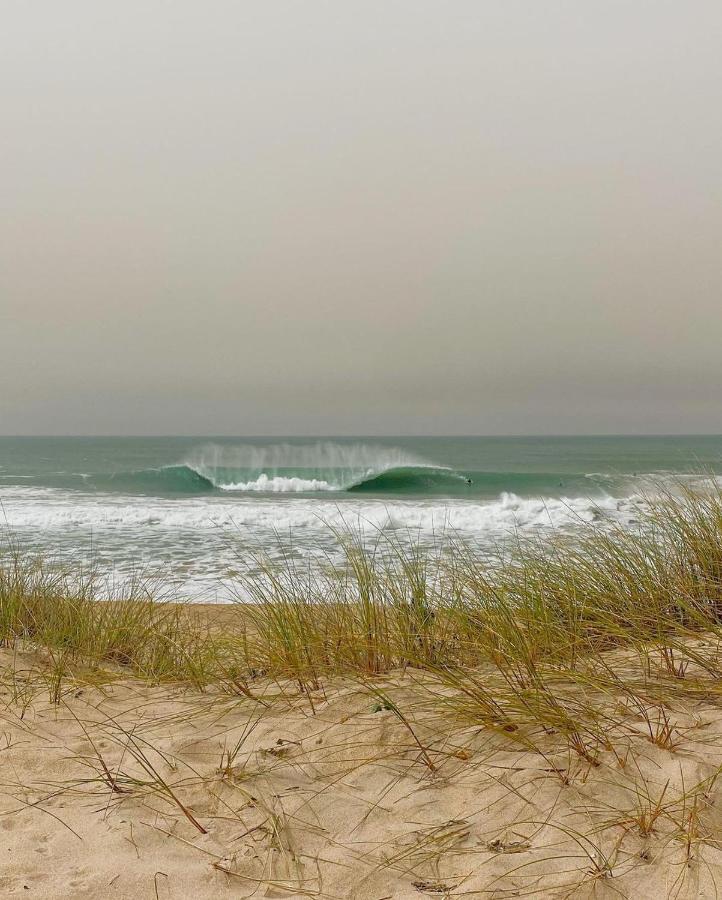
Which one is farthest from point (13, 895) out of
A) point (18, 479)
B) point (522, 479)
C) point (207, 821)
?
point (18, 479)

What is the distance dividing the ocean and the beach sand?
1862mm

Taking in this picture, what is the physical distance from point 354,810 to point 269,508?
57.9 ft

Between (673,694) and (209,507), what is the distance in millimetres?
17939

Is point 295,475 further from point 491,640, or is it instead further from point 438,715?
point 438,715

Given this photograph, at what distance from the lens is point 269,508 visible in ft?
64.6

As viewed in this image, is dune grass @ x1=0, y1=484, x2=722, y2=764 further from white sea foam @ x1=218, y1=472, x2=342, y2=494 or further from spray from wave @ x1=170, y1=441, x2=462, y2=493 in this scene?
white sea foam @ x1=218, y1=472, x2=342, y2=494

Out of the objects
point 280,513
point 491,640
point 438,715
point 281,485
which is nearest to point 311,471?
point 281,485

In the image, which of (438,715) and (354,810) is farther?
(438,715)

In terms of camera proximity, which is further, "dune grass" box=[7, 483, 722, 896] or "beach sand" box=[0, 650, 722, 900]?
"dune grass" box=[7, 483, 722, 896]

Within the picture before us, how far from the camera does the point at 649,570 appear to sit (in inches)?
170

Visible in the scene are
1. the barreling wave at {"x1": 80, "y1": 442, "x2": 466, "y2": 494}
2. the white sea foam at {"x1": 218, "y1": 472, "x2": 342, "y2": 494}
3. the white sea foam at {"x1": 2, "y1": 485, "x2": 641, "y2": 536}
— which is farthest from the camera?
the barreling wave at {"x1": 80, "y1": 442, "x2": 466, "y2": 494}

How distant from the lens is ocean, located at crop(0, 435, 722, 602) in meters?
9.49

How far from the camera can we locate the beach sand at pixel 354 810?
191 centimetres

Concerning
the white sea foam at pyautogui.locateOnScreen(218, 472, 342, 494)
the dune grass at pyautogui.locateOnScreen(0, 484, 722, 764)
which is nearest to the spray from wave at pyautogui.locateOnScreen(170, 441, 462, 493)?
the white sea foam at pyautogui.locateOnScreen(218, 472, 342, 494)
